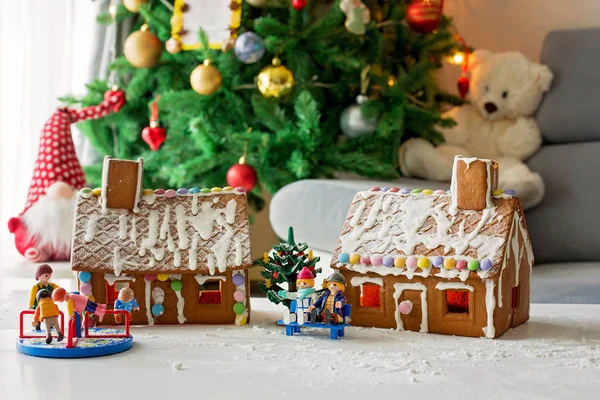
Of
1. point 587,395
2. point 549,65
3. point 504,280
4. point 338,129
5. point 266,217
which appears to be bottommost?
point 587,395

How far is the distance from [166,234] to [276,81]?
1.20 metres

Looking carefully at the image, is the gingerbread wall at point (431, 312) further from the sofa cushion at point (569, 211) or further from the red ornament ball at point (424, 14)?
the red ornament ball at point (424, 14)

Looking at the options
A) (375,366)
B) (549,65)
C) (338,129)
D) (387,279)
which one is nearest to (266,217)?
→ (338,129)

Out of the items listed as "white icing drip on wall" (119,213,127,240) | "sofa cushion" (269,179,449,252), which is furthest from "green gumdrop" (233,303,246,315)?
"sofa cushion" (269,179,449,252)

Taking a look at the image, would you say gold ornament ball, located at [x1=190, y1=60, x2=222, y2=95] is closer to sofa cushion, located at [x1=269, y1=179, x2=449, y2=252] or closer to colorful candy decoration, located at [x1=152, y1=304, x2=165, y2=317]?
sofa cushion, located at [x1=269, y1=179, x2=449, y2=252]

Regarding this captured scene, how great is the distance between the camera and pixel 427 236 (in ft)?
4.51

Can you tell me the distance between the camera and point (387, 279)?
139 cm

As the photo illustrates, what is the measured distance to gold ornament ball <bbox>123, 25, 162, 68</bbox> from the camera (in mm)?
2604

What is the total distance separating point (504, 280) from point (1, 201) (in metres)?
1.98

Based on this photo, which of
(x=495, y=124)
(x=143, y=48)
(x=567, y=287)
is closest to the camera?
(x=567, y=287)

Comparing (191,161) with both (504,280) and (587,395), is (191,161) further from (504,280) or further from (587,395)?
(587,395)

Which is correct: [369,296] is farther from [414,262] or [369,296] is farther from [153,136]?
[153,136]

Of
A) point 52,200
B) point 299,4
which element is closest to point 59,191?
point 52,200

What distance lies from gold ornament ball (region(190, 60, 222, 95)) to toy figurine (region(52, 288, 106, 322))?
54.0 inches
